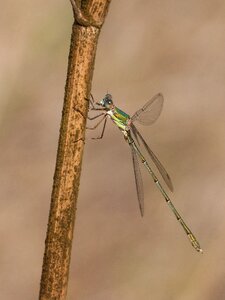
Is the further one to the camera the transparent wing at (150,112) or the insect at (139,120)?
the transparent wing at (150,112)

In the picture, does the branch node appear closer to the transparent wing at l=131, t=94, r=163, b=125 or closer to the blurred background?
the transparent wing at l=131, t=94, r=163, b=125

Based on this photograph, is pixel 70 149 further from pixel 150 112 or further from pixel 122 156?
pixel 122 156

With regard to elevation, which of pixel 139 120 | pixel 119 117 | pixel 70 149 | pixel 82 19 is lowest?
pixel 70 149

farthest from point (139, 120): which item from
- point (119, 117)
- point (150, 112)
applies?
point (119, 117)

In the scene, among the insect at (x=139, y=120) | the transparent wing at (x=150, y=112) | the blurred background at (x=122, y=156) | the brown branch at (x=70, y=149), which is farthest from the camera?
the blurred background at (x=122, y=156)

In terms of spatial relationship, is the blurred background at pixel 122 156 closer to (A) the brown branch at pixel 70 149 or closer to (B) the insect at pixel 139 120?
(B) the insect at pixel 139 120

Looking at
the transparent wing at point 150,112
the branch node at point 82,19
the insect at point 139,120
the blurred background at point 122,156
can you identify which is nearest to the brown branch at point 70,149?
the branch node at point 82,19
